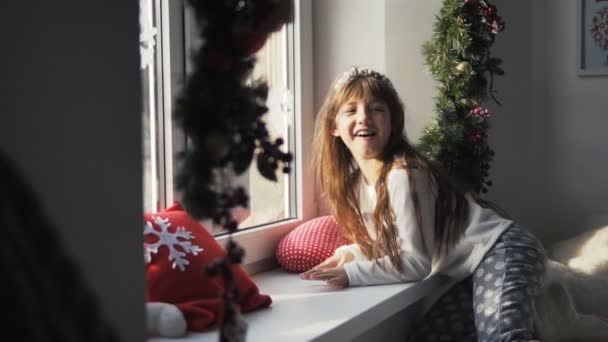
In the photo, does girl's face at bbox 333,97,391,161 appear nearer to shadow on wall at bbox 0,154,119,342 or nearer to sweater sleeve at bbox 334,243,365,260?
sweater sleeve at bbox 334,243,365,260

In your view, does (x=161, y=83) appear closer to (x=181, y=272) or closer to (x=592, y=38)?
(x=181, y=272)

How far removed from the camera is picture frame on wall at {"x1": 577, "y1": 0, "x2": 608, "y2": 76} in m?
2.73

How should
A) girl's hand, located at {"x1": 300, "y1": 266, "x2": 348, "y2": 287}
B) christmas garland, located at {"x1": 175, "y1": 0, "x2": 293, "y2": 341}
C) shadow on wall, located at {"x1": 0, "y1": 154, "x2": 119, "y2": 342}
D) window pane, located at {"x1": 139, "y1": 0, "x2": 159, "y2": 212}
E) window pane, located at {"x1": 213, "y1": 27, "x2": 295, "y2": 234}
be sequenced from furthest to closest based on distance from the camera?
1. window pane, located at {"x1": 213, "y1": 27, "x2": 295, "y2": 234}
2. girl's hand, located at {"x1": 300, "y1": 266, "x2": 348, "y2": 287}
3. window pane, located at {"x1": 139, "y1": 0, "x2": 159, "y2": 212}
4. christmas garland, located at {"x1": 175, "y1": 0, "x2": 293, "y2": 341}
5. shadow on wall, located at {"x1": 0, "y1": 154, "x2": 119, "y2": 342}

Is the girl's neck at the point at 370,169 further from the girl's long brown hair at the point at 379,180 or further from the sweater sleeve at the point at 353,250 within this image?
the sweater sleeve at the point at 353,250

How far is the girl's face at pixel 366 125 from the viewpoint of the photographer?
2.09 metres

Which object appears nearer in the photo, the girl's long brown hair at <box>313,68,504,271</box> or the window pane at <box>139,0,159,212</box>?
the window pane at <box>139,0,159,212</box>

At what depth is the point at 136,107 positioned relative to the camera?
2.81ft

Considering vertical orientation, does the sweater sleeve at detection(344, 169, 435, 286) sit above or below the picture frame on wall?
below

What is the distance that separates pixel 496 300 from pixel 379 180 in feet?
1.33

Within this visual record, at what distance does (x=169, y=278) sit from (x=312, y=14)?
3.83ft

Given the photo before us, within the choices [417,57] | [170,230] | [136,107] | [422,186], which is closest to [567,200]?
[417,57]

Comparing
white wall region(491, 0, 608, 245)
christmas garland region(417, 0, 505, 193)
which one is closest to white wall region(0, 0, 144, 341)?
christmas garland region(417, 0, 505, 193)

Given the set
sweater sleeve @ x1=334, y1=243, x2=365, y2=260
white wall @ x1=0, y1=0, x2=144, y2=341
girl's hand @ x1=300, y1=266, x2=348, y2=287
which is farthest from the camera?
sweater sleeve @ x1=334, y1=243, x2=365, y2=260

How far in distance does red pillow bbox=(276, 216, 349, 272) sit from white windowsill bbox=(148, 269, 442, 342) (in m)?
0.04
